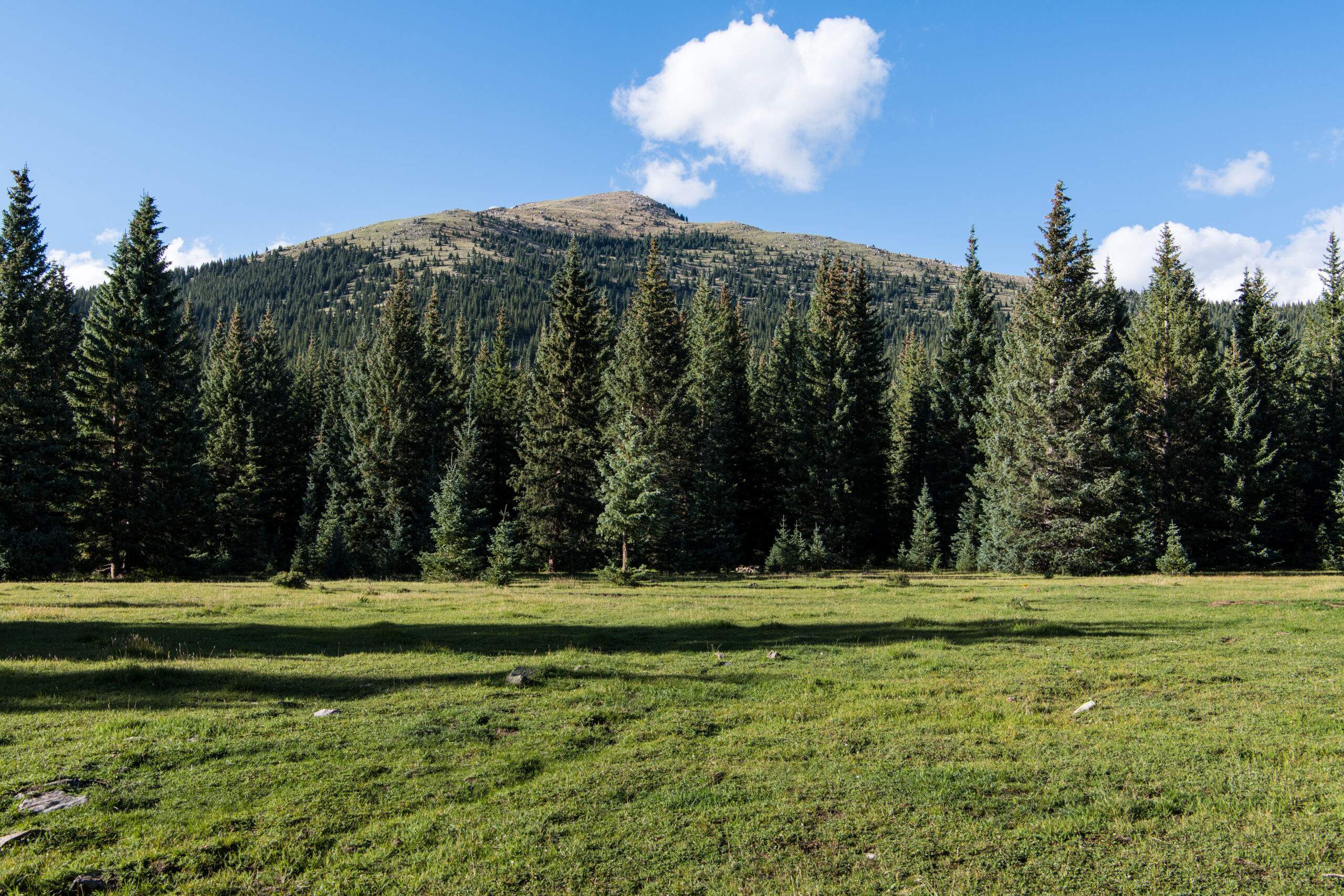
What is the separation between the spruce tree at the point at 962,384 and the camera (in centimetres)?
5422

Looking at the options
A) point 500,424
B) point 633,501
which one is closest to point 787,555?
point 633,501

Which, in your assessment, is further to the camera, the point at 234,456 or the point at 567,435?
the point at 234,456

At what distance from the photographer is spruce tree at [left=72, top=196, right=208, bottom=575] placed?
3919 centimetres

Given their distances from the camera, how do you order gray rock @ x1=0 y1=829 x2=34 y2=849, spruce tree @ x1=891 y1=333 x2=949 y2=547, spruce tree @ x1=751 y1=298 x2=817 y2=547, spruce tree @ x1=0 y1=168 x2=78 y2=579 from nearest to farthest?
gray rock @ x1=0 y1=829 x2=34 y2=849 → spruce tree @ x1=0 y1=168 x2=78 y2=579 → spruce tree @ x1=751 y1=298 x2=817 y2=547 → spruce tree @ x1=891 y1=333 x2=949 y2=547

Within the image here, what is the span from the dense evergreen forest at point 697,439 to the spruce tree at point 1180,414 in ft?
0.60

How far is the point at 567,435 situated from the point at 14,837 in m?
43.1

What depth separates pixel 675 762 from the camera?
8852 millimetres

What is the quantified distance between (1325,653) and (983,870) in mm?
14143

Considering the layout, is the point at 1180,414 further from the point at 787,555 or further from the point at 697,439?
the point at 697,439

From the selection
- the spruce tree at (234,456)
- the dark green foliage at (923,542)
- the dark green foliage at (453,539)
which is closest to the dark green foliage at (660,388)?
the dark green foliage at (453,539)

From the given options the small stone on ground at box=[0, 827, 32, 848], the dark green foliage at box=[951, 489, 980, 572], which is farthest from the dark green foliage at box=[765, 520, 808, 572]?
the small stone on ground at box=[0, 827, 32, 848]

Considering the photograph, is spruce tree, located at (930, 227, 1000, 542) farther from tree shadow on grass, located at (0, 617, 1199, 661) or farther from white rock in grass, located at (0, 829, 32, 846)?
white rock in grass, located at (0, 829, 32, 846)

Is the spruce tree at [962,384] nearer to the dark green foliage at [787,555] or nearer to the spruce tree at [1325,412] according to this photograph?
the dark green foliage at [787,555]

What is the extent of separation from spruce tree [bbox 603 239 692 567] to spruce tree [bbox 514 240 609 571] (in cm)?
229
